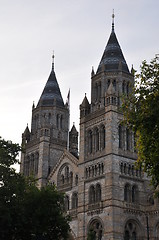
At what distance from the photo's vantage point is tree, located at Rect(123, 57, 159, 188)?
29.0 meters

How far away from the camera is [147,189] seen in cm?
5784

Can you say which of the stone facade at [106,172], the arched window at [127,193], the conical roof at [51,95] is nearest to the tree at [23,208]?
the stone facade at [106,172]

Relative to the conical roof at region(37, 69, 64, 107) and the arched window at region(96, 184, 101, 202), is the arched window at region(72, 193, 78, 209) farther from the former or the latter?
the conical roof at region(37, 69, 64, 107)

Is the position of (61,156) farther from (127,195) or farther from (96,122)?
(127,195)

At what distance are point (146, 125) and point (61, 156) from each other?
38758 millimetres

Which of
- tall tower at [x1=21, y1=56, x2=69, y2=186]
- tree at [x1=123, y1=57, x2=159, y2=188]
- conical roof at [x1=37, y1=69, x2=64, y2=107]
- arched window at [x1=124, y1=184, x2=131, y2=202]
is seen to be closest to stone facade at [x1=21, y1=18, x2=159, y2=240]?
arched window at [x1=124, y1=184, x2=131, y2=202]

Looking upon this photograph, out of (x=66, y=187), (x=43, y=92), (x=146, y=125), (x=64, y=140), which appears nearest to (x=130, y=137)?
(x=66, y=187)

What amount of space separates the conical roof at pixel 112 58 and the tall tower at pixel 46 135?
1348 centimetres

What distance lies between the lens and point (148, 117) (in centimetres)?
2884

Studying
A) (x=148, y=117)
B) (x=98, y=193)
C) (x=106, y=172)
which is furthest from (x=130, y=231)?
(x=148, y=117)

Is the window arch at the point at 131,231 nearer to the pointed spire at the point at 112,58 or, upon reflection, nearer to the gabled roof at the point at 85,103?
the gabled roof at the point at 85,103

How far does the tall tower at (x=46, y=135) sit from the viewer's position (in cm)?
7069

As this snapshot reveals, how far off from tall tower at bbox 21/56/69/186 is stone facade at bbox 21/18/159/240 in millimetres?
236

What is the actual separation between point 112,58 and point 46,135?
16973mm
